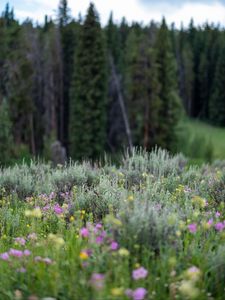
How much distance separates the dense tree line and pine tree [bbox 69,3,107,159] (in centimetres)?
8

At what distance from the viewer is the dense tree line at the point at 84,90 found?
4100 centimetres

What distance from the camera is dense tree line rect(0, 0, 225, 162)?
4100 cm

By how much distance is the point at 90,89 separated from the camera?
41.3 metres

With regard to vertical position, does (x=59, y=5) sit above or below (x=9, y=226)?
above

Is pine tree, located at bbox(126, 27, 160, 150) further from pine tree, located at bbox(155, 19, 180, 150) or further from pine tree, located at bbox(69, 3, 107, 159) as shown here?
pine tree, located at bbox(69, 3, 107, 159)

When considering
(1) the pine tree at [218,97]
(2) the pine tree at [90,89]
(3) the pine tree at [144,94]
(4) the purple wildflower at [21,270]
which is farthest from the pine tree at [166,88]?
(4) the purple wildflower at [21,270]

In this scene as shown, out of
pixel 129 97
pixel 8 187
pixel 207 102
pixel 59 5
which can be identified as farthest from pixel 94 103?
pixel 207 102

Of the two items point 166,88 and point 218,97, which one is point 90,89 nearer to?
point 166,88

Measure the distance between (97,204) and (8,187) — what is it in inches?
98.4

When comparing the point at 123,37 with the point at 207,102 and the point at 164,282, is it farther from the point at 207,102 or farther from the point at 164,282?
the point at 164,282

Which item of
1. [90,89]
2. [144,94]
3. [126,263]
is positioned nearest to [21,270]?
[126,263]

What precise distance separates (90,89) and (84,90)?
1.74 feet

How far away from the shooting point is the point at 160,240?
3.08m

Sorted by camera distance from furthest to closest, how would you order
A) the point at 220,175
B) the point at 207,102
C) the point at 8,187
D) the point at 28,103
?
the point at 207,102
the point at 28,103
the point at 8,187
the point at 220,175
